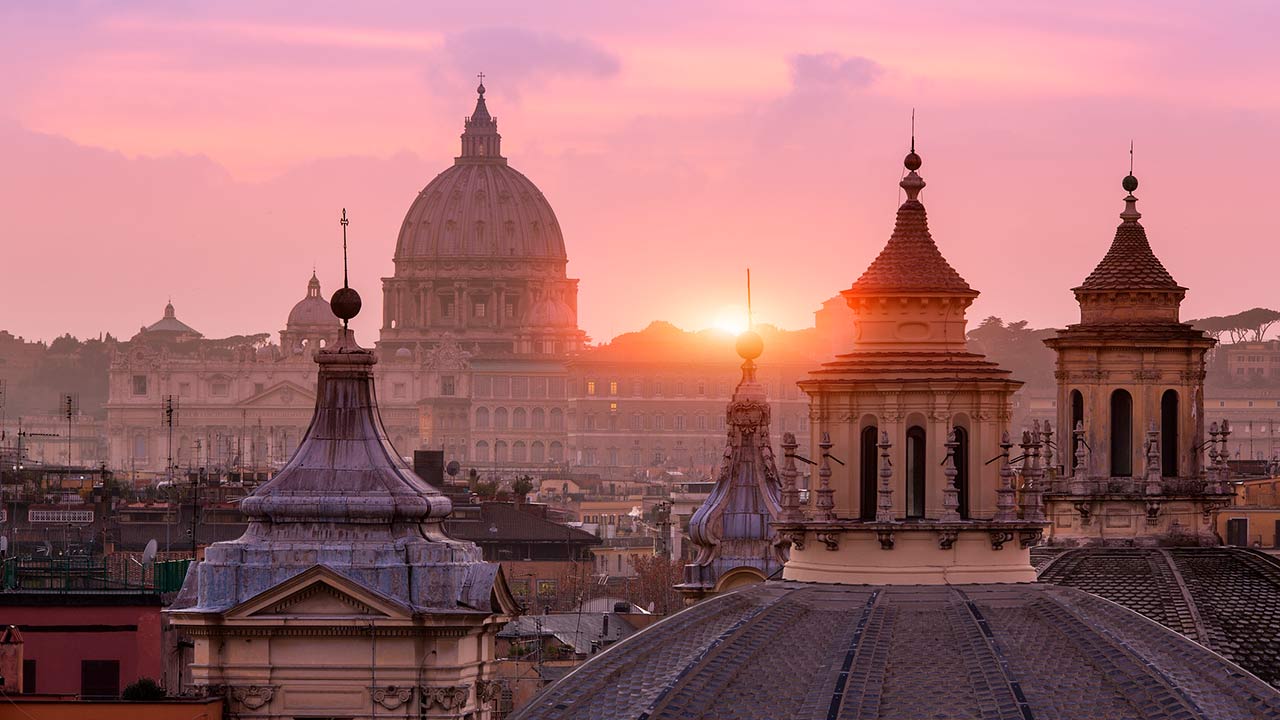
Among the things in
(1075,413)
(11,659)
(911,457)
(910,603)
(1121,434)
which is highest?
(1075,413)

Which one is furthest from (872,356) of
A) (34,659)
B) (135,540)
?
(135,540)

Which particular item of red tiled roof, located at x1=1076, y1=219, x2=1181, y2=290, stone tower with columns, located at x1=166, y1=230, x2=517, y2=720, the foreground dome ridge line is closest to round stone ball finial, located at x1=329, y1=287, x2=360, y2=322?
stone tower with columns, located at x1=166, y1=230, x2=517, y2=720

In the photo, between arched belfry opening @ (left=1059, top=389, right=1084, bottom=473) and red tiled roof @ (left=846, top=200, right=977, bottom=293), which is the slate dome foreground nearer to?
red tiled roof @ (left=846, top=200, right=977, bottom=293)

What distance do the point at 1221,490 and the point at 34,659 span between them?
12.8 meters

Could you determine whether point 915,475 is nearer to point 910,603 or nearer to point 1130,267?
point 910,603

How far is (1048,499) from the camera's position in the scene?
1591 inches

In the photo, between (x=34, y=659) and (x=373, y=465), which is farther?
(x=34, y=659)

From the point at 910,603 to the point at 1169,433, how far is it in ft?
56.7

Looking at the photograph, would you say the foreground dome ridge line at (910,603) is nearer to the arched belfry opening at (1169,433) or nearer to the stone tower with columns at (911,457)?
the stone tower with columns at (911,457)

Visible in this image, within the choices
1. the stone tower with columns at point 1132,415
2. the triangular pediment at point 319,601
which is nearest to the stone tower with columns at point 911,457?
the triangular pediment at point 319,601

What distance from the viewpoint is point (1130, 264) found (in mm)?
42656

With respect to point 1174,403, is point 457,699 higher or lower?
lower

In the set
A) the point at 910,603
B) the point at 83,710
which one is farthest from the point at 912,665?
the point at 83,710

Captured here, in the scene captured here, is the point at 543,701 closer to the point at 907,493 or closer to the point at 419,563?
the point at 907,493
